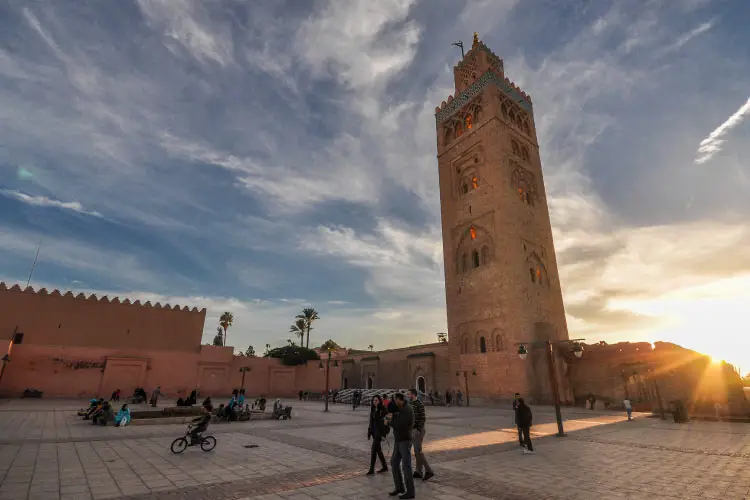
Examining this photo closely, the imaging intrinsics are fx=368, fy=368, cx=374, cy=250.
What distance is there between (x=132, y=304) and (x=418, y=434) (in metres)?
30.8

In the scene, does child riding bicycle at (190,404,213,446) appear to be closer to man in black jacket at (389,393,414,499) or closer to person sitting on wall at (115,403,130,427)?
man in black jacket at (389,393,414,499)

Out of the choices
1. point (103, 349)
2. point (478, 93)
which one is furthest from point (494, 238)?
point (103, 349)

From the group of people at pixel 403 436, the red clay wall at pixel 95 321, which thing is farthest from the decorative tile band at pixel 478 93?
the group of people at pixel 403 436

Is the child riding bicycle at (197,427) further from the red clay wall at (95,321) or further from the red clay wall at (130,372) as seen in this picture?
the red clay wall at (95,321)

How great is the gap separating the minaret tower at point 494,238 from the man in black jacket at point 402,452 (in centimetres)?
2267

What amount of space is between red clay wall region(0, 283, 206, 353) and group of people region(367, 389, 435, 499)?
93.5ft

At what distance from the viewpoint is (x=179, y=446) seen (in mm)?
8734

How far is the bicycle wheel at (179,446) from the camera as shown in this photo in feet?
28.2

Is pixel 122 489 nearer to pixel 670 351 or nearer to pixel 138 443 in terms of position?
pixel 138 443

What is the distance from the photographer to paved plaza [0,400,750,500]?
5.77 metres

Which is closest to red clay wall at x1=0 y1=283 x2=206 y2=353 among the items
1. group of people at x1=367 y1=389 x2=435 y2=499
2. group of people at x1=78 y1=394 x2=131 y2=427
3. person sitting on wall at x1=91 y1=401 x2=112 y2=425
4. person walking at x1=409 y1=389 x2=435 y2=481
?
group of people at x1=78 y1=394 x2=131 y2=427

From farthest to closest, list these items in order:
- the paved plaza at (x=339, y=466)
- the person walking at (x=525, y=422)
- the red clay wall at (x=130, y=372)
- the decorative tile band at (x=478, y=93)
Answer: the decorative tile band at (x=478, y=93) → the red clay wall at (x=130, y=372) → the person walking at (x=525, y=422) → the paved plaza at (x=339, y=466)

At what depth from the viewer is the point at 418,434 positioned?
6520 mm

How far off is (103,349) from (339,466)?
28.3m
